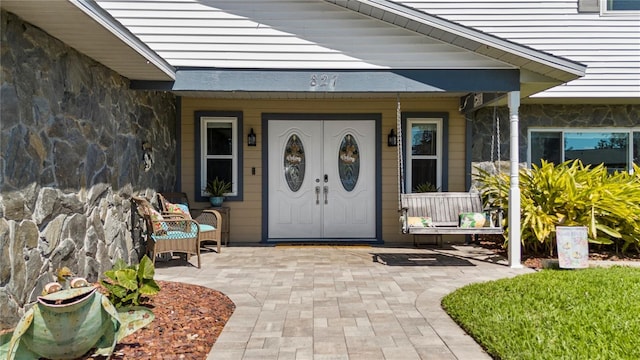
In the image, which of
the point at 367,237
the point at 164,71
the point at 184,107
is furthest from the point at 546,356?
the point at 184,107

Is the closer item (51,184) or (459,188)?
(51,184)

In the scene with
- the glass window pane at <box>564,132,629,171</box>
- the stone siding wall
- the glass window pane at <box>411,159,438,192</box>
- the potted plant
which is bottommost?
the potted plant

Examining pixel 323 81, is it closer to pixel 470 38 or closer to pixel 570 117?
pixel 470 38

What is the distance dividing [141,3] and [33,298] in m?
3.91

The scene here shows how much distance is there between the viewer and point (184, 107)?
8.16 m

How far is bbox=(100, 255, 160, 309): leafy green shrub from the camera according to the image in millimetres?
3730

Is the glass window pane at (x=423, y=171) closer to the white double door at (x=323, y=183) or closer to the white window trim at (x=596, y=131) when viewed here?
the white double door at (x=323, y=183)

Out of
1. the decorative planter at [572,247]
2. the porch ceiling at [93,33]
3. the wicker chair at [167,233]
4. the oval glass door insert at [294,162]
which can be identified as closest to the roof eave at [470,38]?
the decorative planter at [572,247]

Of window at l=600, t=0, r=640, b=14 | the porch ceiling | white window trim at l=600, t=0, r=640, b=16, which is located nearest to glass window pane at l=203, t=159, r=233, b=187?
the porch ceiling

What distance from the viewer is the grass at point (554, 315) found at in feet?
10.2

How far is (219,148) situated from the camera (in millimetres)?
8305

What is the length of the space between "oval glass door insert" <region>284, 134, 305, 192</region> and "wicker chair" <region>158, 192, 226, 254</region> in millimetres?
1614

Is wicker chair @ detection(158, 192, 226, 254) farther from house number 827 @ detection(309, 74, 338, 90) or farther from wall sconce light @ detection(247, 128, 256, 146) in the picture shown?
house number 827 @ detection(309, 74, 338, 90)

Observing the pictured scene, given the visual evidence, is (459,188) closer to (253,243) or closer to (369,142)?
(369,142)
